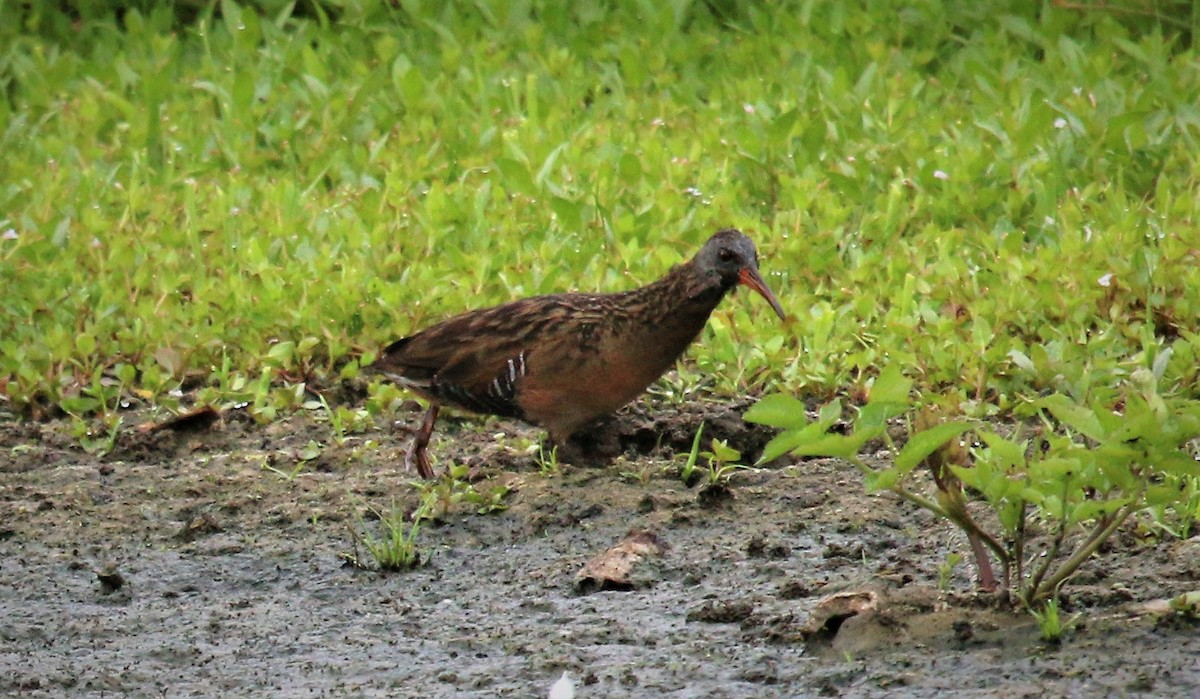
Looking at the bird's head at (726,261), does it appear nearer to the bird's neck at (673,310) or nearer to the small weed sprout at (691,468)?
the bird's neck at (673,310)

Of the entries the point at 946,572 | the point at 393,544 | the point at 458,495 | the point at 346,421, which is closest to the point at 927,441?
the point at 946,572

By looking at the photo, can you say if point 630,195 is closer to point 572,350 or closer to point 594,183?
point 594,183

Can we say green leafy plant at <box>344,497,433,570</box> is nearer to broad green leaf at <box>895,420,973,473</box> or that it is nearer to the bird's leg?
the bird's leg

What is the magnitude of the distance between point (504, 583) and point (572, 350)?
1.01 meters

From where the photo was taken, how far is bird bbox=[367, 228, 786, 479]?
5.74 metres

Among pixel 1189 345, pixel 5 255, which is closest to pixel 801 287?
pixel 1189 345

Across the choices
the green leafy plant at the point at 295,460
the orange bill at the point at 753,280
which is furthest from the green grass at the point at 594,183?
the orange bill at the point at 753,280

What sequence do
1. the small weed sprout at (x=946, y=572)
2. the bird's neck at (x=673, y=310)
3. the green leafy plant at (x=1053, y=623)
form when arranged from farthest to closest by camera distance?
the bird's neck at (x=673, y=310), the small weed sprout at (x=946, y=572), the green leafy plant at (x=1053, y=623)

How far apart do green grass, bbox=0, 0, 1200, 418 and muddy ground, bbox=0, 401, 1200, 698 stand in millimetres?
520

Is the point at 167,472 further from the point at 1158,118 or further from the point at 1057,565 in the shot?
the point at 1158,118

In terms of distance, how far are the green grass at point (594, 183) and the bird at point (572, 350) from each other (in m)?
0.60

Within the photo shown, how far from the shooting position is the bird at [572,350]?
5742mm

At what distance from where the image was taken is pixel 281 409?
6.44m

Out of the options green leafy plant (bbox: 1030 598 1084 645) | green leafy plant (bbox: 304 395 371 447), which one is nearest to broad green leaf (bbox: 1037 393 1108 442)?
green leafy plant (bbox: 1030 598 1084 645)
